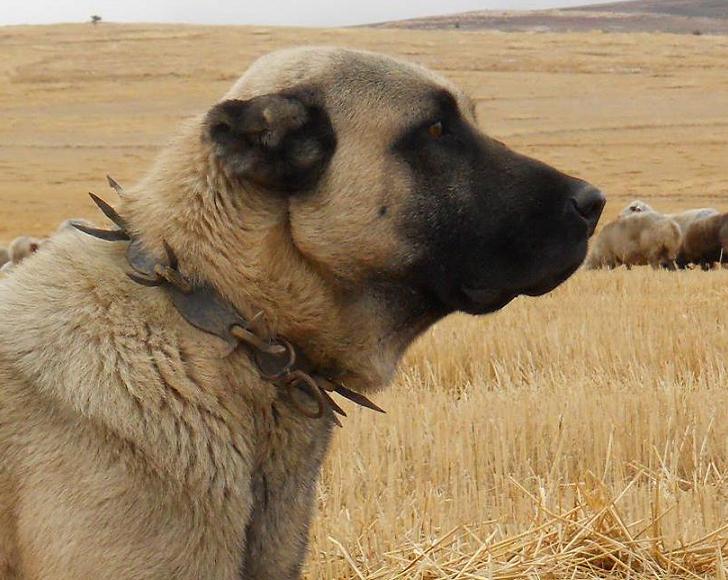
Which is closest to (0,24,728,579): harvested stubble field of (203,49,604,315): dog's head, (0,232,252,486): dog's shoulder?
(203,49,604,315): dog's head

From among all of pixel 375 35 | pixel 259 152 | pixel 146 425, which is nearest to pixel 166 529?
pixel 146 425

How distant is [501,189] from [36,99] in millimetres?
55386

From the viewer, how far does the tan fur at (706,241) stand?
2012cm

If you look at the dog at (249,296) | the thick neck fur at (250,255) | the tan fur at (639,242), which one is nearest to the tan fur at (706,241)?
the tan fur at (639,242)

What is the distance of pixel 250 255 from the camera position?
3514 mm

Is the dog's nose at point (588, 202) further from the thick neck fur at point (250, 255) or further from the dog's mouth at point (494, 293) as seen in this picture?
the thick neck fur at point (250, 255)

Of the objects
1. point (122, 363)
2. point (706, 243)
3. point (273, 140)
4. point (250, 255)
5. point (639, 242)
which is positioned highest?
point (273, 140)

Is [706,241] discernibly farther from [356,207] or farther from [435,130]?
[356,207]

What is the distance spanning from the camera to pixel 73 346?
336 centimetres

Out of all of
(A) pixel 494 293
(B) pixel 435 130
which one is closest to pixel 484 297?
(A) pixel 494 293

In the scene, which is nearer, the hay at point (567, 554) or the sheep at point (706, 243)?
the hay at point (567, 554)

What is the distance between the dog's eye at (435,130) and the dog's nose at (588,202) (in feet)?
1.57

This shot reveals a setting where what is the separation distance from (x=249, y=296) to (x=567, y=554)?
5.55 ft

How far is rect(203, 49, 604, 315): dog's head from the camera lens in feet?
11.7
